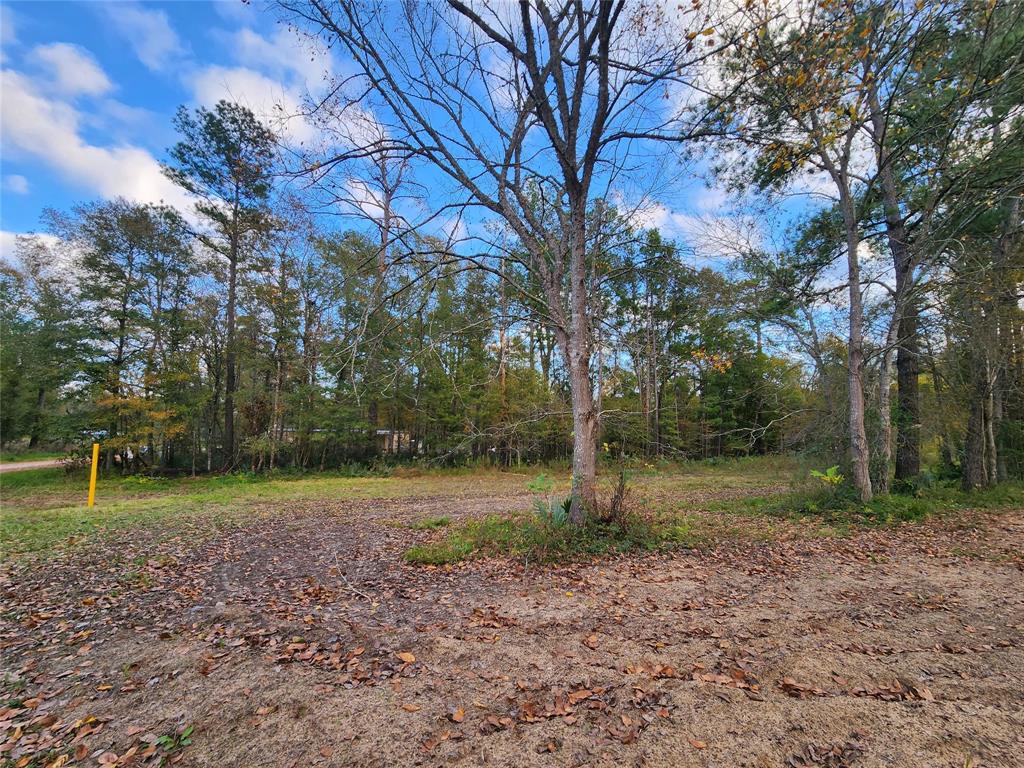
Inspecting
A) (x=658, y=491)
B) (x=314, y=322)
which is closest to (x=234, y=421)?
(x=314, y=322)

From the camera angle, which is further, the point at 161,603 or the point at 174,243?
the point at 174,243

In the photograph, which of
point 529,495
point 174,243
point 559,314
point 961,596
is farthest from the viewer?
point 174,243

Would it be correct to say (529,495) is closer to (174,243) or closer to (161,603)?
(161,603)

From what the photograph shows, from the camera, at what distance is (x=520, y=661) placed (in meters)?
3.05

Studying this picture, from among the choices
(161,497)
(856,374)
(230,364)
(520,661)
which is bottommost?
(161,497)

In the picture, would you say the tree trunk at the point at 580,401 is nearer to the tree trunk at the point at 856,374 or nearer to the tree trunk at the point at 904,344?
the tree trunk at the point at 856,374

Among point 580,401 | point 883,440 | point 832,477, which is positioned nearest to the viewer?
point 580,401

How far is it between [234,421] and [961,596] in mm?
22262

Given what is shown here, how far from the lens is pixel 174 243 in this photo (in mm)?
16703

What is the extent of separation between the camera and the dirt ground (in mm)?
2201

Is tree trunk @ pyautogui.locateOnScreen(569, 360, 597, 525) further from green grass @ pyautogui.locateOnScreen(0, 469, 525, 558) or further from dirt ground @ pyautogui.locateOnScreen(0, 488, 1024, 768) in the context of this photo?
green grass @ pyautogui.locateOnScreen(0, 469, 525, 558)

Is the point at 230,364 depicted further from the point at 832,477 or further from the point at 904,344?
the point at 904,344

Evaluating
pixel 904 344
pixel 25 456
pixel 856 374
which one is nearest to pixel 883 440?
pixel 856 374

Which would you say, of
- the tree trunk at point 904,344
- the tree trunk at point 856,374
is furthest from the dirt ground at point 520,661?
the tree trunk at point 904,344
